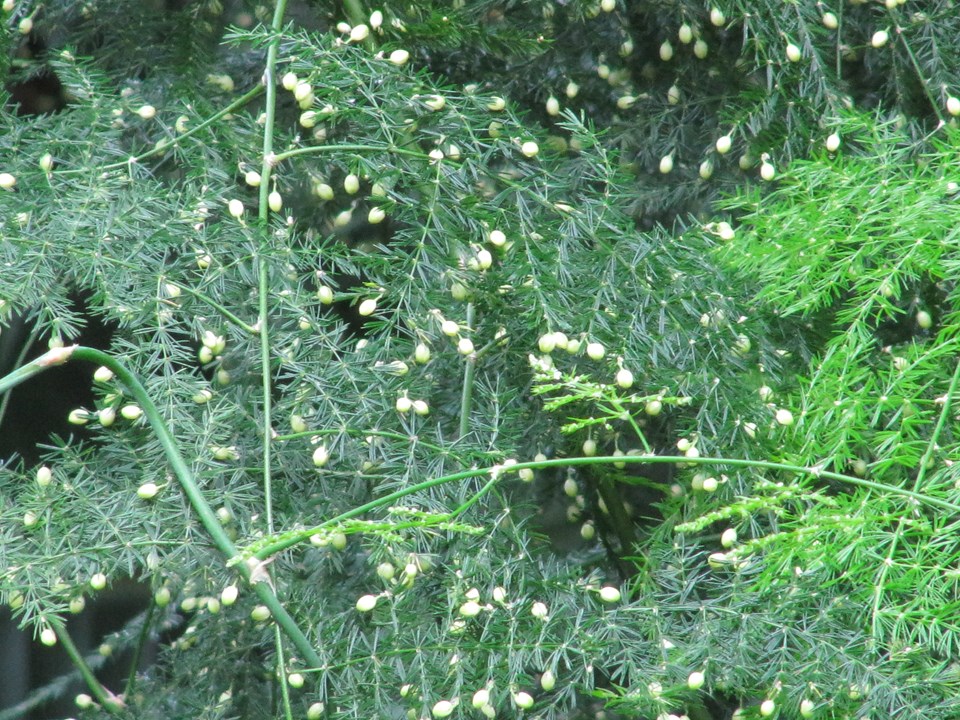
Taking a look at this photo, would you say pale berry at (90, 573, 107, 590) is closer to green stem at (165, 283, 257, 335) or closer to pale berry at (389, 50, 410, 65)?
green stem at (165, 283, 257, 335)

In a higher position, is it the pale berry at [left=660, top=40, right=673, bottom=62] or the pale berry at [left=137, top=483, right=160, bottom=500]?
the pale berry at [left=660, top=40, right=673, bottom=62]

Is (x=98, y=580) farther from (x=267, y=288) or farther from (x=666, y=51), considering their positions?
(x=666, y=51)

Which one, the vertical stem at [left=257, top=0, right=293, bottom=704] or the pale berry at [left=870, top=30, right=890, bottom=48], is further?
the pale berry at [left=870, top=30, right=890, bottom=48]

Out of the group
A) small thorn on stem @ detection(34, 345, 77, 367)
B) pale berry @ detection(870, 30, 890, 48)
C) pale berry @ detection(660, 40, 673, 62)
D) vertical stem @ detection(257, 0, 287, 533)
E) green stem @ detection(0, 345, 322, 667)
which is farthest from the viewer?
pale berry @ detection(660, 40, 673, 62)

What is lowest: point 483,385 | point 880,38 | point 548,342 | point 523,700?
point 523,700

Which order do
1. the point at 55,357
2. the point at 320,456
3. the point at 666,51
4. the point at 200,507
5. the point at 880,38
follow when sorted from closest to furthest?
1. the point at 55,357
2. the point at 200,507
3. the point at 320,456
4. the point at 880,38
5. the point at 666,51

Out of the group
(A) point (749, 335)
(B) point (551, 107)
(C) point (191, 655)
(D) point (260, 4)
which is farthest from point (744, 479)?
(D) point (260, 4)

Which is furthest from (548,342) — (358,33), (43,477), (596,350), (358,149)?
(43,477)

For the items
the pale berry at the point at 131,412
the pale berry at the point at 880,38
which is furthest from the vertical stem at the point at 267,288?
the pale berry at the point at 880,38

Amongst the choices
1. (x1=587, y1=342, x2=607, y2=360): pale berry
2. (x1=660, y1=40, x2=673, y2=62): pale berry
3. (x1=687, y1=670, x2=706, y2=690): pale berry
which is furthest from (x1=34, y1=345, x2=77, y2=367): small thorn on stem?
(x1=660, y1=40, x2=673, y2=62): pale berry

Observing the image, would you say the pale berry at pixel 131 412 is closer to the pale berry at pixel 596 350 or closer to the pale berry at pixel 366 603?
the pale berry at pixel 366 603

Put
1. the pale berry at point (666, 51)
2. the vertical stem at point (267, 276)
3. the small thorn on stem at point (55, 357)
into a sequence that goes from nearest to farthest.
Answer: the small thorn on stem at point (55, 357) < the vertical stem at point (267, 276) < the pale berry at point (666, 51)
